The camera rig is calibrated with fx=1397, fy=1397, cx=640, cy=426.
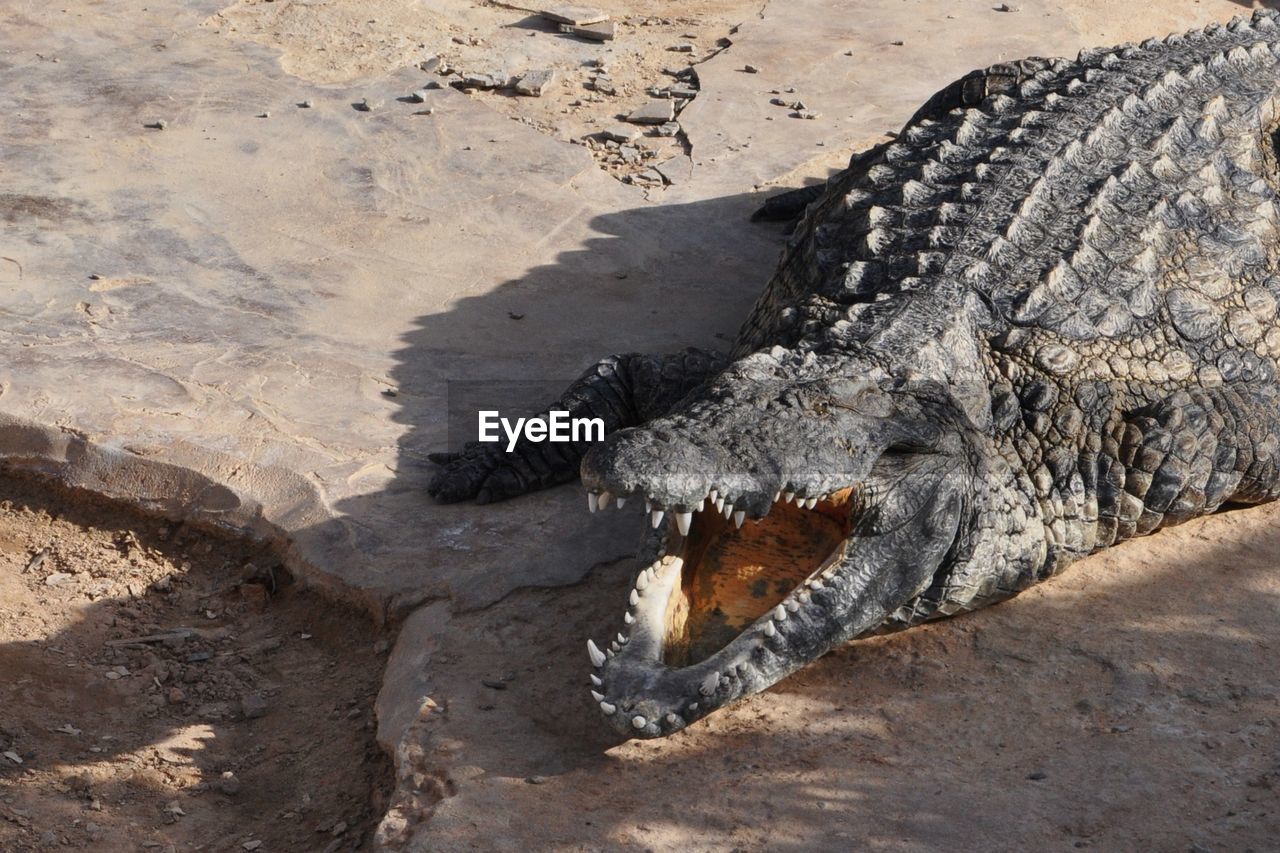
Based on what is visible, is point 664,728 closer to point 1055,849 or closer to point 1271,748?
point 1055,849

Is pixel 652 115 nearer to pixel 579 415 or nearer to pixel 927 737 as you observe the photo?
pixel 579 415

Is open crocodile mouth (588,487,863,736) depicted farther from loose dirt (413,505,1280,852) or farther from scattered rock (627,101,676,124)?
scattered rock (627,101,676,124)

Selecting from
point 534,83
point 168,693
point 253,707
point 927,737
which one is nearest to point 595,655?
point 927,737

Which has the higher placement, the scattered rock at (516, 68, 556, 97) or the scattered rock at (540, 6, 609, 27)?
the scattered rock at (540, 6, 609, 27)

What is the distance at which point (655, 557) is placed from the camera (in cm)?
417

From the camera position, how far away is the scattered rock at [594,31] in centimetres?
955

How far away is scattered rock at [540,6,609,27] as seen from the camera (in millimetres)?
9609

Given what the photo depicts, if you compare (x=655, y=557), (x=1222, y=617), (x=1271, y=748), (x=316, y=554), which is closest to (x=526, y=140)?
(x=316, y=554)

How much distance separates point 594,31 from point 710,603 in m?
6.26

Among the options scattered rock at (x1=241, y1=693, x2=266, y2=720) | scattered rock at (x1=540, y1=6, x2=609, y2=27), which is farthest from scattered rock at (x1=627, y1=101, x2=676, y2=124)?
scattered rock at (x1=241, y1=693, x2=266, y2=720)

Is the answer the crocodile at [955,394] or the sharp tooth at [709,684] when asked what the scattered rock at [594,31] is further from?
the sharp tooth at [709,684]

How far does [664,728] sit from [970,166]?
10.00 ft

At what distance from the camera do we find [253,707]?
4.43 metres

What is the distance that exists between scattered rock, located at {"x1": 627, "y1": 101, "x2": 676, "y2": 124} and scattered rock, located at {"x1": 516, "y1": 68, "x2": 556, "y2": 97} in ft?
2.05
